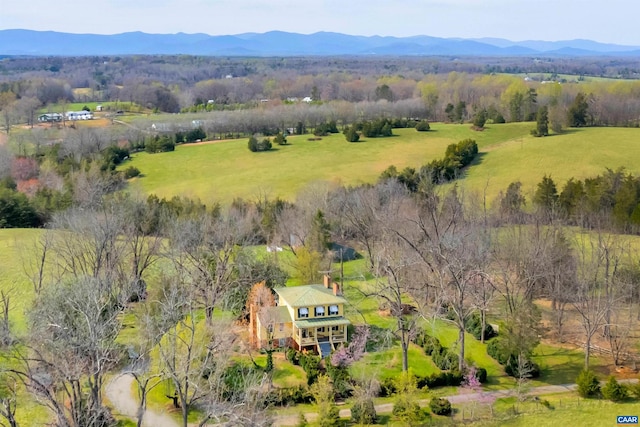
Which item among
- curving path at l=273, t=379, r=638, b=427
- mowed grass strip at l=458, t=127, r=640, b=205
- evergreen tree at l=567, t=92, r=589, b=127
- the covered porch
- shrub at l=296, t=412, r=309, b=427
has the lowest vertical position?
curving path at l=273, t=379, r=638, b=427

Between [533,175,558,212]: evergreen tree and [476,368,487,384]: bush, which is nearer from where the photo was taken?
[476,368,487,384]: bush

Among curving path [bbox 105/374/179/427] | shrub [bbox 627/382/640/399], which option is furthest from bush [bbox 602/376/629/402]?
curving path [bbox 105/374/179/427]

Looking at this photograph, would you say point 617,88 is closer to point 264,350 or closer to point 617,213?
point 617,213

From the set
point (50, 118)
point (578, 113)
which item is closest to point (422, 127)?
point (578, 113)

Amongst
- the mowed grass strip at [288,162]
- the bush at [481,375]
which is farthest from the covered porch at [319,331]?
the mowed grass strip at [288,162]

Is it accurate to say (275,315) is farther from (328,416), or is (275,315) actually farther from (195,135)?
(195,135)

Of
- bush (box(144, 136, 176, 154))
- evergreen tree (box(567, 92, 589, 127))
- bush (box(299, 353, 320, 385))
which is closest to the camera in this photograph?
bush (box(299, 353, 320, 385))

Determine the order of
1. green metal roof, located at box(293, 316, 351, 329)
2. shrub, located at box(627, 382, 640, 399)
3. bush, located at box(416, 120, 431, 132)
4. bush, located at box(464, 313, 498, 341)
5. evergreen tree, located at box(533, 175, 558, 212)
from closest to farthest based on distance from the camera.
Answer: shrub, located at box(627, 382, 640, 399) < green metal roof, located at box(293, 316, 351, 329) < bush, located at box(464, 313, 498, 341) < evergreen tree, located at box(533, 175, 558, 212) < bush, located at box(416, 120, 431, 132)

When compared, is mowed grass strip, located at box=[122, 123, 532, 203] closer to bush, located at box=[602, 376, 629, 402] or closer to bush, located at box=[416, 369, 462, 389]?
bush, located at box=[416, 369, 462, 389]
